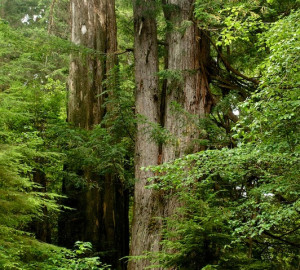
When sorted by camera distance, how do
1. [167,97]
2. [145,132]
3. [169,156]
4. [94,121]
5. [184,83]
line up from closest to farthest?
[145,132]
[169,156]
[184,83]
[167,97]
[94,121]

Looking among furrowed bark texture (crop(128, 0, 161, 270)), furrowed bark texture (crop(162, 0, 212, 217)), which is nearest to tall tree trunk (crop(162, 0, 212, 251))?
furrowed bark texture (crop(162, 0, 212, 217))

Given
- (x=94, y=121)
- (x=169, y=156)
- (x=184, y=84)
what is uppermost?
(x=184, y=84)

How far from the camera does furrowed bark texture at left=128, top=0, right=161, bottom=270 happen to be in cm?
579

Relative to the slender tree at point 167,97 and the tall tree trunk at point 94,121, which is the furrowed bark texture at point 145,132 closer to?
the slender tree at point 167,97

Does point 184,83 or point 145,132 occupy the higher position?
point 184,83

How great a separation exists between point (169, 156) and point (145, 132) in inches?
25.7

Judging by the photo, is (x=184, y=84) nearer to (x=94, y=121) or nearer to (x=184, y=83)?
(x=184, y=83)

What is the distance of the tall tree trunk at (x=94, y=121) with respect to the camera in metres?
7.38

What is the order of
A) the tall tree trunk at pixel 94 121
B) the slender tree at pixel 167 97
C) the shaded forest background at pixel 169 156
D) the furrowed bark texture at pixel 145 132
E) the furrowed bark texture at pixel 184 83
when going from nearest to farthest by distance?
the shaded forest background at pixel 169 156
the furrowed bark texture at pixel 145 132
the slender tree at pixel 167 97
the furrowed bark texture at pixel 184 83
the tall tree trunk at pixel 94 121


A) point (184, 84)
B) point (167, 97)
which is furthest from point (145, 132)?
point (184, 84)

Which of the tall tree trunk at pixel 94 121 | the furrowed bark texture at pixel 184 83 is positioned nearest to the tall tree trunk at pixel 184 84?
the furrowed bark texture at pixel 184 83

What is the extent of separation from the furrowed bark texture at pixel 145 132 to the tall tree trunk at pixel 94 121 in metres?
0.85

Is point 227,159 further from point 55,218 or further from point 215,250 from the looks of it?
point 55,218

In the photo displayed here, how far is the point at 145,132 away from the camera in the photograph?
5.89 meters
